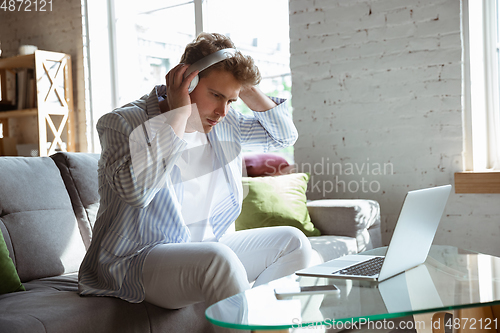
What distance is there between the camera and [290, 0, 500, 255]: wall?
2.87 m

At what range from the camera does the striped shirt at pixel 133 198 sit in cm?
136

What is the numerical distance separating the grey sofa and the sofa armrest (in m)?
0.01

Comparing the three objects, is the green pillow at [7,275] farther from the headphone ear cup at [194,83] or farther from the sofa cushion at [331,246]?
the sofa cushion at [331,246]

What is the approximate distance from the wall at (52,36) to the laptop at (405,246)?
3.53 meters

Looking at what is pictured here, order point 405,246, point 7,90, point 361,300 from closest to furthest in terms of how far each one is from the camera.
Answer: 1. point 361,300
2. point 405,246
3. point 7,90

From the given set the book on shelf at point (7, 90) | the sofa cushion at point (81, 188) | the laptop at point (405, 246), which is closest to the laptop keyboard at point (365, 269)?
the laptop at point (405, 246)

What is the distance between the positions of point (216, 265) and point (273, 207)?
1.37 metres

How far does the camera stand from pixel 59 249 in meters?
1.85

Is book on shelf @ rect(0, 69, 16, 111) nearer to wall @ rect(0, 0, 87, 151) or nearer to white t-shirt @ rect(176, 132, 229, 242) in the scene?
wall @ rect(0, 0, 87, 151)

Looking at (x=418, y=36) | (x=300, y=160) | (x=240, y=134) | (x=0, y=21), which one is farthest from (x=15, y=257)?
(x=0, y=21)

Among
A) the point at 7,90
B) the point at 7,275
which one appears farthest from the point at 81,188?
the point at 7,90

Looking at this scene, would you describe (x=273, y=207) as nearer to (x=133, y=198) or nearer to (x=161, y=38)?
(x=133, y=198)

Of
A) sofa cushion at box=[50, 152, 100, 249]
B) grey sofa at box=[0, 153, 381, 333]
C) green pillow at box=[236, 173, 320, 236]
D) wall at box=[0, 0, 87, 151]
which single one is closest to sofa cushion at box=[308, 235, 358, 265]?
grey sofa at box=[0, 153, 381, 333]

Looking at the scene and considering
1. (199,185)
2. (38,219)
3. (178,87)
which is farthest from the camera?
(38,219)
